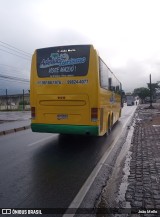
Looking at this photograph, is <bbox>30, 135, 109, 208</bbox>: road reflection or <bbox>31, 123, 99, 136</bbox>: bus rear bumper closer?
<bbox>30, 135, 109, 208</bbox>: road reflection

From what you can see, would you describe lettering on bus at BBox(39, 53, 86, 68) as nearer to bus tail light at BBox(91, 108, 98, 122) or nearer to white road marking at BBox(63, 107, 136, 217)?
bus tail light at BBox(91, 108, 98, 122)

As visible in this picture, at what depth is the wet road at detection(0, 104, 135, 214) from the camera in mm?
5383

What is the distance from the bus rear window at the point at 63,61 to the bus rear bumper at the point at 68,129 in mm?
1840

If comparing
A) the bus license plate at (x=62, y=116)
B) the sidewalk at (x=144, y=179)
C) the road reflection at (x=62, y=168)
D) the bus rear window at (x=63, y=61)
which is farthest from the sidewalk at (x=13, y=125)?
the sidewalk at (x=144, y=179)

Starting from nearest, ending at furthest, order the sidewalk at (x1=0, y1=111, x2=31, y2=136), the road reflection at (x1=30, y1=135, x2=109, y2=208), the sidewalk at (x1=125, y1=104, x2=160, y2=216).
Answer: the sidewalk at (x1=125, y1=104, x2=160, y2=216)
the road reflection at (x1=30, y1=135, x2=109, y2=208)
the sidewalk at (x1=0, y1=111, x2=31, y2=136)

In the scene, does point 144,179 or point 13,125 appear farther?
point 13,125

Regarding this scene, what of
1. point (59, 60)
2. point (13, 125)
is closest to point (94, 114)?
point (59, 60)

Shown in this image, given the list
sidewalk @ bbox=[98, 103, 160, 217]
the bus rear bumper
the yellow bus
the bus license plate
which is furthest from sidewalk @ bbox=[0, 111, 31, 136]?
sidewalk @ bbox=[98, 103, 160, 217]

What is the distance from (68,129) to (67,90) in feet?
4.57

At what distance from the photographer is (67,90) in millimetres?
10648

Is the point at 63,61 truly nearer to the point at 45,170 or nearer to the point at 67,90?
the point at 67,90

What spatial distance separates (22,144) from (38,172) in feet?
15.5

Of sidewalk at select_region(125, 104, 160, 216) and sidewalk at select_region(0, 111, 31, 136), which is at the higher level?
sidewalk at select_region(0, 111, 31, 136)

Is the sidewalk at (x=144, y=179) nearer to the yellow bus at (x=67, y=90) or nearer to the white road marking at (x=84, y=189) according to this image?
the white road marking at (x=84, y=189)
